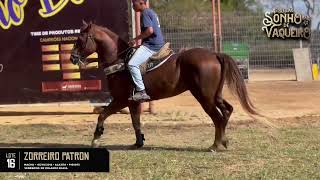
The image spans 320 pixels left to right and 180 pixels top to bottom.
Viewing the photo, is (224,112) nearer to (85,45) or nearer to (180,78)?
(180,78)

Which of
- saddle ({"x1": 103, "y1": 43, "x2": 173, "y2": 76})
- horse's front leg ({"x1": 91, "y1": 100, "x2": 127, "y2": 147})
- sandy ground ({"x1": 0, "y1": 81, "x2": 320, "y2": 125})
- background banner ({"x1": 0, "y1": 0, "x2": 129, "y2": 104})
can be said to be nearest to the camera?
saddle ({"x1": 103, "y1": 43, "x2": 173, "y2": 76})

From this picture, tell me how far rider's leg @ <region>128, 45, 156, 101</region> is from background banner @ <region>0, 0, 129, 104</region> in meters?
4.37

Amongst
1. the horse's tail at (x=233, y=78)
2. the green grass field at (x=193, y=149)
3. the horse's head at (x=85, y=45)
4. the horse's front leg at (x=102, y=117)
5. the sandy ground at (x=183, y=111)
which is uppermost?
the horse's head at (x=85, y=45)

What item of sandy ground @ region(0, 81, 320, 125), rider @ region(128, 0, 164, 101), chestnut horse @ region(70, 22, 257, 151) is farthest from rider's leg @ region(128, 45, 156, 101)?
sandy ground @ region(0, 81, 320, 125)

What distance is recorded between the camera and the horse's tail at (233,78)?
9203 mm

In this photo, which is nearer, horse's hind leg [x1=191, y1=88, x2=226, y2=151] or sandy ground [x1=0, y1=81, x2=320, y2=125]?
horse's hind leg [x1=191, y1=88, x2=226, y2=151]

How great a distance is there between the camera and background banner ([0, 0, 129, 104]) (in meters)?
14.0

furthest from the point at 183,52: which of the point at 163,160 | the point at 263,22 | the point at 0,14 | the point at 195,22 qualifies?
the point at 263,22

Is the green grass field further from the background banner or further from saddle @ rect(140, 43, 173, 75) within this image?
the background banner

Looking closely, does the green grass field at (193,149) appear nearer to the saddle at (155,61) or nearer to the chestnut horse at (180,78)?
the chestnut horse at (180,78)

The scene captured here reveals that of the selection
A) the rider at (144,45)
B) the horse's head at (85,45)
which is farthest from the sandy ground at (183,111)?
the horse's head at (85,45)

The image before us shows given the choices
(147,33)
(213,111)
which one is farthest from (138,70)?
(213,111)

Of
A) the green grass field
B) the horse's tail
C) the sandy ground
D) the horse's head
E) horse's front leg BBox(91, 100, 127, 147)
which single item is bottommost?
the sandy ground

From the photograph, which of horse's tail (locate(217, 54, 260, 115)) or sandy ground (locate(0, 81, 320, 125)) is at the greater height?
horse's tail (locate(217, 54, 260, 115))
